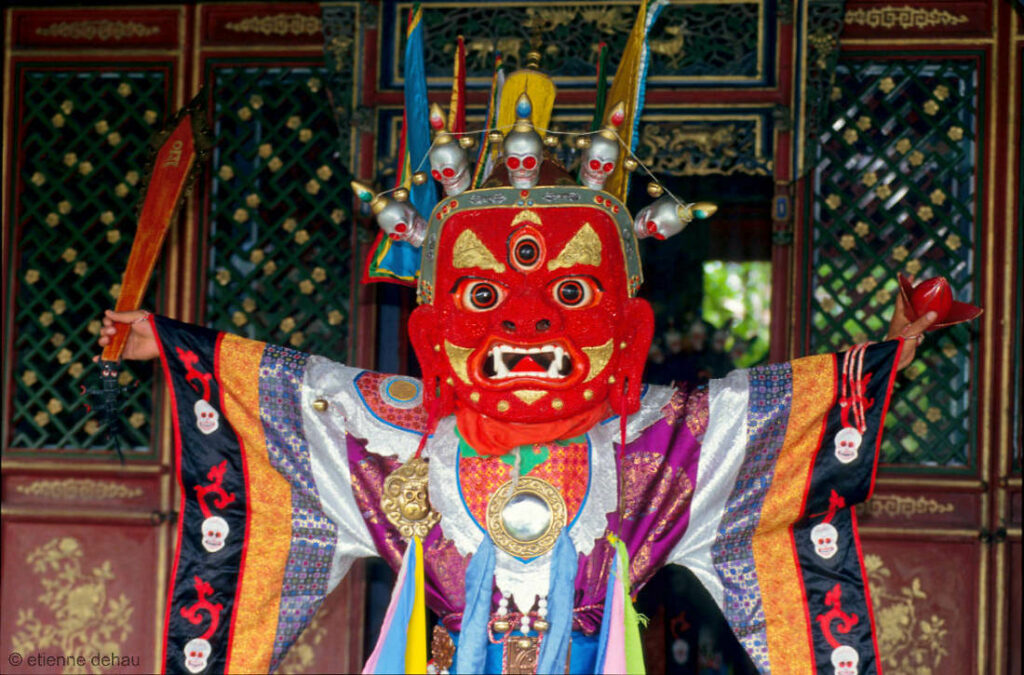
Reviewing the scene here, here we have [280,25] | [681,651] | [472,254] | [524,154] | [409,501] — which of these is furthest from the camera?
[681,651]

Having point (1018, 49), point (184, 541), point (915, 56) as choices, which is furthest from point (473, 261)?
point (1018, 49)

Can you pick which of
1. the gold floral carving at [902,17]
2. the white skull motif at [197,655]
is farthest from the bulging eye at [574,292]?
the gold floral carving at [902,17]

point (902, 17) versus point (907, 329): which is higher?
point (902, 17)

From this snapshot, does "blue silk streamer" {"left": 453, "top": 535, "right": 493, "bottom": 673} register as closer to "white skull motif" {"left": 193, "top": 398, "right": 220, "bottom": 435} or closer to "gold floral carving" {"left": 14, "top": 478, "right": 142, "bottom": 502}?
"white skull motif" {"left": 193, "top": 398, "right": 220, "bottom": 435}

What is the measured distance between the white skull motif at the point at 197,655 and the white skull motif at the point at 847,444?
6.41 feet

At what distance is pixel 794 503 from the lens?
3.34 meters

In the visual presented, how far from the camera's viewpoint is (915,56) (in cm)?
418

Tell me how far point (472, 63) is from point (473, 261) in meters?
1.31

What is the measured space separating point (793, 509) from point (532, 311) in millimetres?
1001

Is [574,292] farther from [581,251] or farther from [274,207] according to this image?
[274,207]

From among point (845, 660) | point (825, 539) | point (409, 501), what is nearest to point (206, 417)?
point (409, 501)

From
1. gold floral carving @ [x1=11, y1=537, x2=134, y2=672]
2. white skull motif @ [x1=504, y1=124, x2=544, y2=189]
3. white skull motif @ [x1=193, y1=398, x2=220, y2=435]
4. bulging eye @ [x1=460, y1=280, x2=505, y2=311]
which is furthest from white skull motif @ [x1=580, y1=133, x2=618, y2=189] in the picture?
gold floral carving @ [x1=11, y1=537, x2=134, y2=672]

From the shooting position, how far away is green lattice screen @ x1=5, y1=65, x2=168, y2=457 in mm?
4430

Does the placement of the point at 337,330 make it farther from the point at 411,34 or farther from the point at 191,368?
the point at 411,34
